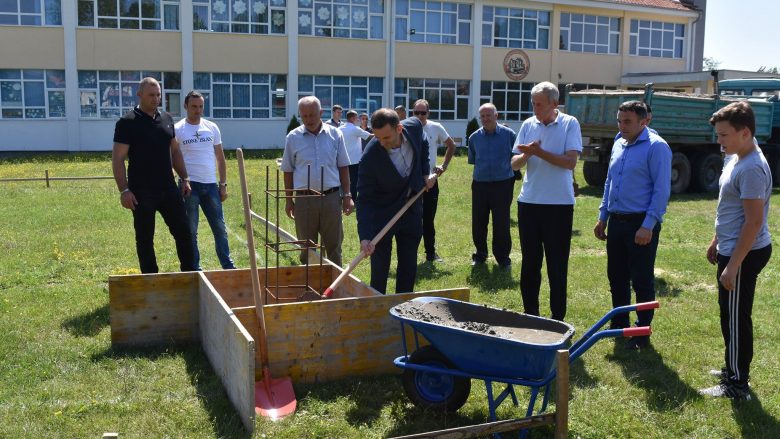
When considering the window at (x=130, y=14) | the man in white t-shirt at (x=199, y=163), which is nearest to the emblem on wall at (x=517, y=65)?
the window at (x=130, y=14)

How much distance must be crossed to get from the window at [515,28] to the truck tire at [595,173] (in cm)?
1701

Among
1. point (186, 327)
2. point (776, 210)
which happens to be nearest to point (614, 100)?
point (776, 210)

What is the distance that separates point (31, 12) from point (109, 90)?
3.58 m

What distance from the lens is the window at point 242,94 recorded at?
28312 millimetres

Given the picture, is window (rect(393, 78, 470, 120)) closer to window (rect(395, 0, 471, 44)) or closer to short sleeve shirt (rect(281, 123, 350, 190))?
window (rect(395, 0, 471, 44))

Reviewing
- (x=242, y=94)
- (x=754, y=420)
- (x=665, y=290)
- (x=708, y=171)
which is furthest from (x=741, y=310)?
(x=242, y=94)

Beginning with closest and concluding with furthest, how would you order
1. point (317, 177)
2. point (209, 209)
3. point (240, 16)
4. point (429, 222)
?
point (317, 177)
point (209, 209)
point (429, 222)
point (240, 16)

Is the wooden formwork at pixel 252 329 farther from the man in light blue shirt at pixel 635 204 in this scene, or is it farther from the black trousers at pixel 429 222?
the black trousers at pixel 429 222

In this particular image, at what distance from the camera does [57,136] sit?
88.0ft

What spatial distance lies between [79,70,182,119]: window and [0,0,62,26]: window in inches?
81.4

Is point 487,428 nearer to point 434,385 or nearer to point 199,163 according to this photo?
point 434,385

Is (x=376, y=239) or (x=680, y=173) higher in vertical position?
(x=376, y=239)

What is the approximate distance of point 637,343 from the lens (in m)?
5.59

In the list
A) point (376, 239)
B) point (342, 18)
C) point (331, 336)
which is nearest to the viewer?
point (331, 336)
